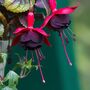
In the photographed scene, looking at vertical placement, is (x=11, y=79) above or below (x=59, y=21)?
below

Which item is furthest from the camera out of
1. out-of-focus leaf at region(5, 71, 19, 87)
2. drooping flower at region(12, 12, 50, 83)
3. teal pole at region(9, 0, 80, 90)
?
teal pole at region(9, 0, 80, 90)

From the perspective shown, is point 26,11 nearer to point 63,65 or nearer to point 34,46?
point 34,46

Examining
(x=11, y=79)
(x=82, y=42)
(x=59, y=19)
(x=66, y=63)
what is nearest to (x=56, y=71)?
(x=66, y=63)

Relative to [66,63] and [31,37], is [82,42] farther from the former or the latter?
[31,37]

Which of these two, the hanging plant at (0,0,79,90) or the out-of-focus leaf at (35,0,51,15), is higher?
the out-of-focus leaf at (35,0,51,15)

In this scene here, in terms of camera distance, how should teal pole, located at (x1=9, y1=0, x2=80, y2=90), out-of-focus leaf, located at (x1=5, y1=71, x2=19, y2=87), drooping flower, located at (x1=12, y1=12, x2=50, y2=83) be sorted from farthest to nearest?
1. teal pole, located at (x1=9, y1=0, x2=80, y2=90)
2. out-of-focus leaf, located at (x1=5, y1=71, x2=19, y2=87)
3. drooping flower, located at (x1=12, y1=12, x2=50, y2=83)

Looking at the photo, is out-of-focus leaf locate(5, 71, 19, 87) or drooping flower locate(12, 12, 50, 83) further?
out-of-focus leaf locate(5, 71, 19, 87)

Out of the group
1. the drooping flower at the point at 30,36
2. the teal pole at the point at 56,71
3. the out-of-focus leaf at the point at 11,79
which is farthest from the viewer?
the teal pole at the point at 56,71

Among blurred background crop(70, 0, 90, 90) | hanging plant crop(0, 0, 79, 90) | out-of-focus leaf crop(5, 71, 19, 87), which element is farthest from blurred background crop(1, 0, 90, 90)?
out-of-focus leaf crop(5, 71, 19, 87)

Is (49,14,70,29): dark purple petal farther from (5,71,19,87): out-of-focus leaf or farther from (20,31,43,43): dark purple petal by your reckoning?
(5,71,19,87): out-of-focus leaf

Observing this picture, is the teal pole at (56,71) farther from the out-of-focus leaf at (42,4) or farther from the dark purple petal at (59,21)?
the dark purple petal at (59,21)

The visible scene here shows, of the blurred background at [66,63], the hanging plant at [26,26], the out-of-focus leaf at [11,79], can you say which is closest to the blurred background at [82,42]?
the blurred background at [66,63]
